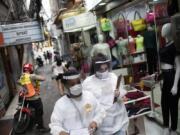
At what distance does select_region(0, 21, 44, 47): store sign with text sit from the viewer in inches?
439

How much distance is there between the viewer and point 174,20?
5215 millimetres

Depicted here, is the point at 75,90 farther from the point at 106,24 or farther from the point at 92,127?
the point at 106,24

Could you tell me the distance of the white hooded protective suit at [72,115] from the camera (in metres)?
3.45

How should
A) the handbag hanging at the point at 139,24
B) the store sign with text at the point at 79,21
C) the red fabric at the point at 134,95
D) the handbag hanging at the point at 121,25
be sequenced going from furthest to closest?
the store sign with text at the point at 79,21 < the handbag hanging at the point at 121,25 < the handbag hanging at the point at 139,24 < the red fabric at the point at 134,95

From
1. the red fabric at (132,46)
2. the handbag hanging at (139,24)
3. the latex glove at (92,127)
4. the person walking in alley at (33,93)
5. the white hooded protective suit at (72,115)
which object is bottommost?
the person walking in alley at (33,93)

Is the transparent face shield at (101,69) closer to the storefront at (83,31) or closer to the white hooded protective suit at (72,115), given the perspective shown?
the white hooded protective suit at (72,115)

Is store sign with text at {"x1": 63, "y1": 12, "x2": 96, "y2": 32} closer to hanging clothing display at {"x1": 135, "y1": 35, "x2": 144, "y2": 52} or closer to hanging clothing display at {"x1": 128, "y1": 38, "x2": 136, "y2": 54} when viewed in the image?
hanging clothing display at {"x1": 128, "y1": 38, "x2": 136, "y2": 54}

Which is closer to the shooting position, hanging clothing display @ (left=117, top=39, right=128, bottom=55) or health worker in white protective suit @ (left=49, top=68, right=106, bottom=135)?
health worker in white protective suit @ (left=49, top=68, right=106, bottom=135)

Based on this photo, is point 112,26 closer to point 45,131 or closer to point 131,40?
point 131,40

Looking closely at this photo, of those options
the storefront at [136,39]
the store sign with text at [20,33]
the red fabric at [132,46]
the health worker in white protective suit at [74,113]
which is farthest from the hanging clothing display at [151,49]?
the health worker in white protective suit at [74,113]

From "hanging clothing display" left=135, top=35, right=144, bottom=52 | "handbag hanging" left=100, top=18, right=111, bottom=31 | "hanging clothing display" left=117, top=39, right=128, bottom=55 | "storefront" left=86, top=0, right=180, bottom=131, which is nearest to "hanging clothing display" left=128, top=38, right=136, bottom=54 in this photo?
"storefront" left=86, top=0, right=180, bottom=131

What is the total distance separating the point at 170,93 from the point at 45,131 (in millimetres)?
4055

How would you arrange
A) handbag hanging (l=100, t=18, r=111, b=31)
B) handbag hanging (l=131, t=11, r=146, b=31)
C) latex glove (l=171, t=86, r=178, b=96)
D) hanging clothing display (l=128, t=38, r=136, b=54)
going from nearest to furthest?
latex glove (l=171, t=86, r=178, b=96), handbag hanging (l=131, t=11, r=146, b=31), hanging clothing display (l=128, t=38, r=136, b=54), handbag hanging (l=100, t=18, r=111, b=31)

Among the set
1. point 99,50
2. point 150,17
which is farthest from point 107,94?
point 150,17
